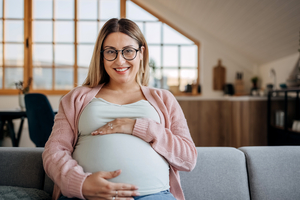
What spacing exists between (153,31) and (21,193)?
4714mm

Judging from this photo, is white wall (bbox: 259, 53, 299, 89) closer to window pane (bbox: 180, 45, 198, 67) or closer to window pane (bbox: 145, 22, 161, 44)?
window pane (bbox: 180, 45, 198, 67)

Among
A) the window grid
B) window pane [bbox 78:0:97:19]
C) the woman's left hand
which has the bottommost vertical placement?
the woman's left hand

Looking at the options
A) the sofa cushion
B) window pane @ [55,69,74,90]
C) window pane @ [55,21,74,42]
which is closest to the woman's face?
the sofa cushion

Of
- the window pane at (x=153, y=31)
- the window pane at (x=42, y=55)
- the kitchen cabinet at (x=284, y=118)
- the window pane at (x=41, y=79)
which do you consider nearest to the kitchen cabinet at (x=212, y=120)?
the kitchen cabinet at (x=284, y=118)

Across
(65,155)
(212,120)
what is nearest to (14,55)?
(212,120)

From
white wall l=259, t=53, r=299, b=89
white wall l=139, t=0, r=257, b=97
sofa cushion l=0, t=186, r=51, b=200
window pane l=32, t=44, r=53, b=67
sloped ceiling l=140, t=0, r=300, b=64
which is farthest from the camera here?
window pane l=32, t=44, r=53, b=67

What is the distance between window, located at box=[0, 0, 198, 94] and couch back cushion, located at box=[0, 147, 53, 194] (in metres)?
4.05

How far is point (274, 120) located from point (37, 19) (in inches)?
191

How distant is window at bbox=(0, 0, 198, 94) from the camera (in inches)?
206

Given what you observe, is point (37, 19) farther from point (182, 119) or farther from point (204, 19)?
point (182, 119)

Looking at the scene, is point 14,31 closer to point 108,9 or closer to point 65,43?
point 65,43

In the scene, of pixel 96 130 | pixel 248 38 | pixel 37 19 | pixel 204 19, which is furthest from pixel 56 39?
pixel 96 130

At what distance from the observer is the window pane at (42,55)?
5242 millimetres

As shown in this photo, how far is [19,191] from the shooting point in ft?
3.58
